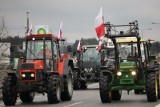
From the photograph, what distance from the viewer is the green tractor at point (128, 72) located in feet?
60.8

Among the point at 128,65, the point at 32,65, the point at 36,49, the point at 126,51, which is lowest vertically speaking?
the point at 128,65

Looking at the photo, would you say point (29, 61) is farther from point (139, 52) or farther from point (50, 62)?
point (139, 52)

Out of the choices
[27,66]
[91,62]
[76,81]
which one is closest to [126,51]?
[27,66]

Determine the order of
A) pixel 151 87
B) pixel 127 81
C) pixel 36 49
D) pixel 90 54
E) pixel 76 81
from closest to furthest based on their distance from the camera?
pixel 151 87, pixel 127 81, pixel 36 49, pixel 76 81, pixel 90 54

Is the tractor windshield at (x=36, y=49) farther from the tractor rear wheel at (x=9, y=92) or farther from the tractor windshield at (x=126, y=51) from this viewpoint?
the tractor windshield at (x=126, y=51)

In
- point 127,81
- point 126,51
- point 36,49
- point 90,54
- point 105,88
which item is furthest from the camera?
point 90,54

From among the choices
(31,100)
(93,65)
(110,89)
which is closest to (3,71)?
(93,65)

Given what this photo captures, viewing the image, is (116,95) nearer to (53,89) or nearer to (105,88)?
(105,88)

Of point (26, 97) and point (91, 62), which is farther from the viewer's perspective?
point (91, 62)

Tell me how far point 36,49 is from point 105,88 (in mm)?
3387

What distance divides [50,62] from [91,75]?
479 inches

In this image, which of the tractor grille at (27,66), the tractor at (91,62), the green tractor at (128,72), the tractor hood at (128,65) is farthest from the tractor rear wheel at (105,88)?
the tractor at (91,62)

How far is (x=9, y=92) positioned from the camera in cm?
1820

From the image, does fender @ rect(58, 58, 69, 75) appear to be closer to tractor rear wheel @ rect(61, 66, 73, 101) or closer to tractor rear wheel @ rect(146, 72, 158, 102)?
Result: tractor rear wheel @ rect(61, 66, 73, 101)
